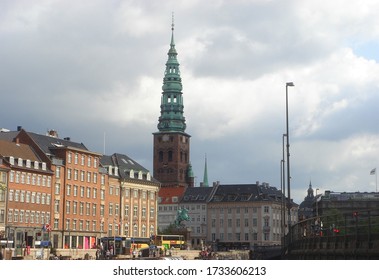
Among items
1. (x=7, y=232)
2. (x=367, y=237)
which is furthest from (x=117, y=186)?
(x=367, y=237)

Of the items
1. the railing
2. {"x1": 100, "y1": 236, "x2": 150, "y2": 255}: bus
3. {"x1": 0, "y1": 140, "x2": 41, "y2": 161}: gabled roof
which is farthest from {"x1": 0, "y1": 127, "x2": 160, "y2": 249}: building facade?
the railing

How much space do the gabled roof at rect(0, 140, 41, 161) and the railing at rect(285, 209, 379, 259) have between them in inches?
3215

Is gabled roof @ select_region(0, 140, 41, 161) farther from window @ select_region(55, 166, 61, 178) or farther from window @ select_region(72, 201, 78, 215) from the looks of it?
window @ select_region(72, 201, 78, 215)

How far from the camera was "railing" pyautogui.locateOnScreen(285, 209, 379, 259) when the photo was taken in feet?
87.2

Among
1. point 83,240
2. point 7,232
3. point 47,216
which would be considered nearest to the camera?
point 7,232

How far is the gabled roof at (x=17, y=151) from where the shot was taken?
115 meters

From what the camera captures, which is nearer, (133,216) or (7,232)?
(7,232)

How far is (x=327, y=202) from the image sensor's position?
19250 centimetres

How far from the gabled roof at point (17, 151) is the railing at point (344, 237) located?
81.7 metres

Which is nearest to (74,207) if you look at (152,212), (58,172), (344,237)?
(58,172)

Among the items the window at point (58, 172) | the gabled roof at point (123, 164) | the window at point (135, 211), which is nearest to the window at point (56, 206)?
the window at point (58, 172)
